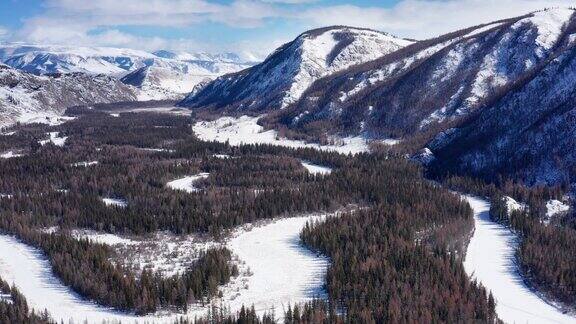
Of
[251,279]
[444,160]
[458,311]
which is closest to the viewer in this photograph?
[458,311]

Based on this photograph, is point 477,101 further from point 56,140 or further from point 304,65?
point 56,140

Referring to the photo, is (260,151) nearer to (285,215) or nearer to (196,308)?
(285,215)

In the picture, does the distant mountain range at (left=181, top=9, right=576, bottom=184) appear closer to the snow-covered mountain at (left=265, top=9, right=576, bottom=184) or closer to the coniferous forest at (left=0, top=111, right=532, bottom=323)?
the snow-covered mountain at (left=265, top=9, right=576, bottom=184)

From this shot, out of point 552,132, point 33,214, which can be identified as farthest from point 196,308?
point 552,132

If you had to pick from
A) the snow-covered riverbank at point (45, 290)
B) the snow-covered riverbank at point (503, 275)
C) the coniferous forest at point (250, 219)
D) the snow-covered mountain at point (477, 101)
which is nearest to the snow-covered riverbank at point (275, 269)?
the coniferous forest at point (250, 219)

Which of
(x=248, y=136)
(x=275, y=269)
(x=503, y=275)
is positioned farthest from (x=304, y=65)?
(x=503, y=275)

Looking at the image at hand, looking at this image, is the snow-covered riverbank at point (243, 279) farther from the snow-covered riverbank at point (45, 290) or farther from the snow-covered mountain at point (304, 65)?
the snow-covered mountain at point (304, 65)
